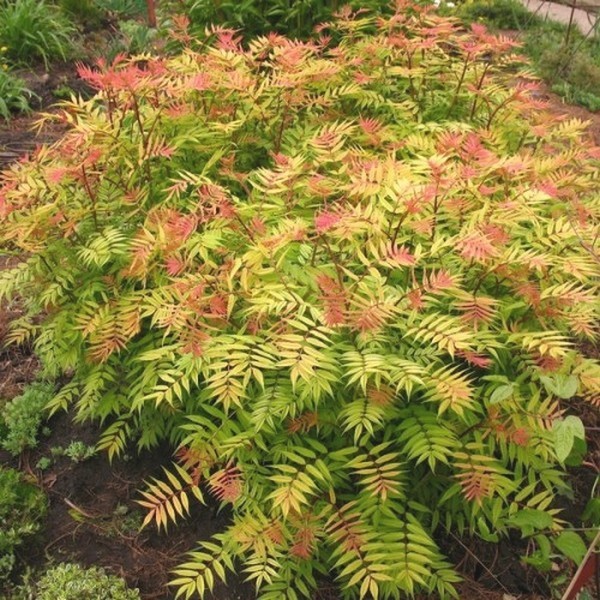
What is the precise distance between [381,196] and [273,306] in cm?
60

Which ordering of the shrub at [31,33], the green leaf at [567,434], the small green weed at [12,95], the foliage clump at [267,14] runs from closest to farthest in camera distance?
the green leaf at [567,434] → the foliage clump at [267,14] → the small green weed at [12,95] → the shrub at [31,33]

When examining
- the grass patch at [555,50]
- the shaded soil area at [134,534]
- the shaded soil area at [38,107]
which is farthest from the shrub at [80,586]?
the grass patch at [555,50]

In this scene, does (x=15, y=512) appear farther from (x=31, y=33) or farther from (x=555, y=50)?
(x=555, y=50)

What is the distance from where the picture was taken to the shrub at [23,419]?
9.92ft

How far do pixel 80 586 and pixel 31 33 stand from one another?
18.9 ft

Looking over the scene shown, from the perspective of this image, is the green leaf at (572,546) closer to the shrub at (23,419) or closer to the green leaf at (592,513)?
the green leaf at (592,513)

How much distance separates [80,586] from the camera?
7.77 ft

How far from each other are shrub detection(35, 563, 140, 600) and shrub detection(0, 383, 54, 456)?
72 centimetres

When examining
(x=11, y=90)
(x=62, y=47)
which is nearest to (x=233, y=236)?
(x=11, y=90)

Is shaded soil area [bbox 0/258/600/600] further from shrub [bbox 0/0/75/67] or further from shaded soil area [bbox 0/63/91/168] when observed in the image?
shrub [bbox 0/0/75/67]

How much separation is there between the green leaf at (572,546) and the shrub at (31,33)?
6093 mm

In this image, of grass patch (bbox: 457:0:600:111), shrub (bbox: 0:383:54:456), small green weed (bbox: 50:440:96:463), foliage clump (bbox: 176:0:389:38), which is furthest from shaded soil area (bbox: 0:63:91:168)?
grass patch (bbox: 457:0:600:111)

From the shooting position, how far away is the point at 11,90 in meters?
5.89

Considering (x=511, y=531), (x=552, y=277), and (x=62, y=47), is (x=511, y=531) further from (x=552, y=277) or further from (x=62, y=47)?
(x=62, y=47)
